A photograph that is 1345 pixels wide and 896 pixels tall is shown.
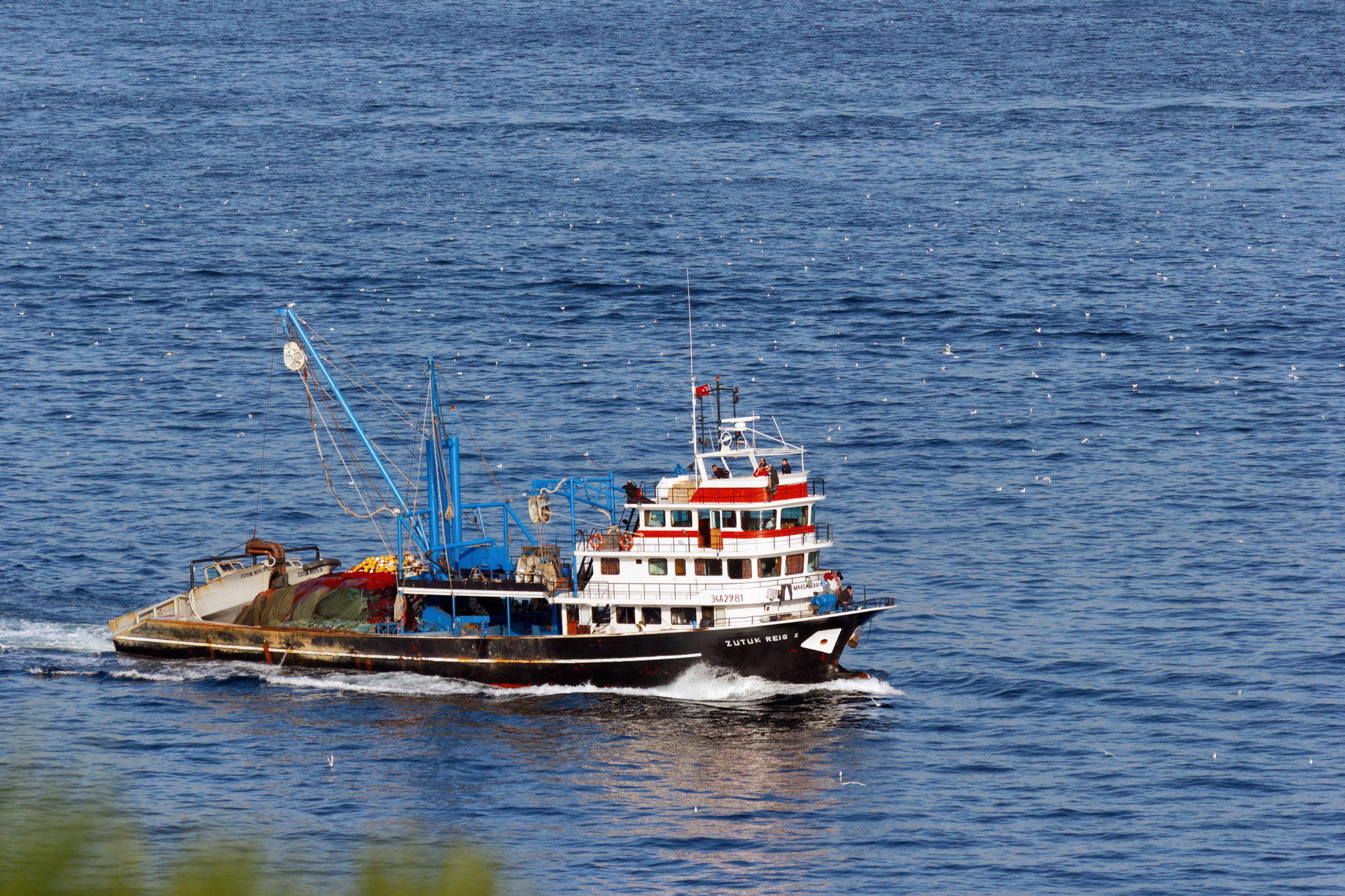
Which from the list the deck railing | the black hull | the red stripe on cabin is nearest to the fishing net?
the black hull

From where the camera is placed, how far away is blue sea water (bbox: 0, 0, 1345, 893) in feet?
202

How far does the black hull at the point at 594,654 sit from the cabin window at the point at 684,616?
1.32 meters

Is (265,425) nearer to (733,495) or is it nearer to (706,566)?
(706,566)

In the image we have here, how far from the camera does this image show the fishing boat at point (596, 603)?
72.2 metres

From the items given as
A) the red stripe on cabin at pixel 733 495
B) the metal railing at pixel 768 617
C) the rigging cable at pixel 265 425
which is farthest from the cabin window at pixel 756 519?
the rigging cable at pixel 265 425

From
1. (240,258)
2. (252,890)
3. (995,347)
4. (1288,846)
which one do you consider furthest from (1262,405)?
(252,890)

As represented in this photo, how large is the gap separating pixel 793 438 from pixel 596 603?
46.0 meters

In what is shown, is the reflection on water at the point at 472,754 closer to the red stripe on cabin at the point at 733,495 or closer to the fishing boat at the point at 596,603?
the fishing boat at the point at 596,603

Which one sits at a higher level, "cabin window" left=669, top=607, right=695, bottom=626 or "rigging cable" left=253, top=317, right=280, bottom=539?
"rigging cable" left=253, top=317, right=280, bottom=539

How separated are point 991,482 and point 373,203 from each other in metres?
92.2

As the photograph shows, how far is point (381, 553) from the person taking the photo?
9538 centimetres

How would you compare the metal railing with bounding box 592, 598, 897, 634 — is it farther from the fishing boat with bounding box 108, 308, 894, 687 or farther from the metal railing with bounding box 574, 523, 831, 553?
the metal railing with bounding box 574, 523, 831, 553


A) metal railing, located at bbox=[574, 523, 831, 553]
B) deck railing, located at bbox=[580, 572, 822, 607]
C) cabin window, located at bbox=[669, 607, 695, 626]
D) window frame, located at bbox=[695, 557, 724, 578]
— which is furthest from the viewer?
cabin window, located at bbox=[669, 607, 695, 626]

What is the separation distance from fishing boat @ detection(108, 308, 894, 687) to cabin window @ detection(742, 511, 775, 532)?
0.20ft
